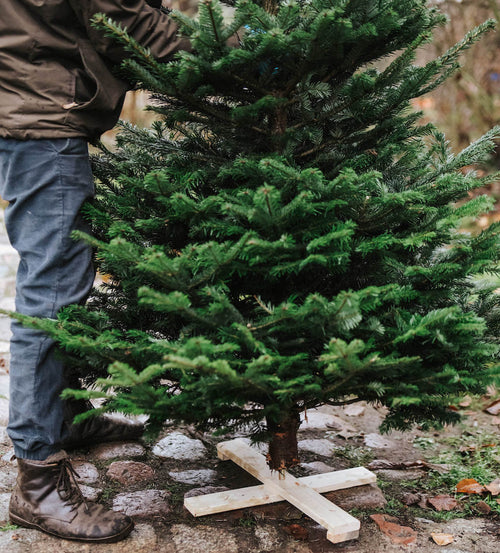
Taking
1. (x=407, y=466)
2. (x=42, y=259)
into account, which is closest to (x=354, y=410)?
(x=407, y=466)

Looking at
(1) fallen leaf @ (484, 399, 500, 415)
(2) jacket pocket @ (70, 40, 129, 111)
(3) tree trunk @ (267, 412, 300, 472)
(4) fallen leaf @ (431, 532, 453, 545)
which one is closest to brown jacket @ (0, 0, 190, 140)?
(2) jacket pocket @ (70, 40, 129, 111)

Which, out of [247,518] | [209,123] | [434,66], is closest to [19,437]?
[247,518]

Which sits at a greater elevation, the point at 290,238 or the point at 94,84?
the point at 94,84

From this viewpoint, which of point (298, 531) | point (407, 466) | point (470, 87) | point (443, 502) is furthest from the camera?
point (470, 87)

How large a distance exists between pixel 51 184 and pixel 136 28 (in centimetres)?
60

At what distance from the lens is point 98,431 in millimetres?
2828

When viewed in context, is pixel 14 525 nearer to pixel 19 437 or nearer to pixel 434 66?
pixel 19 437

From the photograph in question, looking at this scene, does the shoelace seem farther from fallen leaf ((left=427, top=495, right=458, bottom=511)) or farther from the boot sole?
fallen leaf ((left=427, top=495, right=458, bottom=511))

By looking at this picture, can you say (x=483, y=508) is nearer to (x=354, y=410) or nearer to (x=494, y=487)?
(x=494, y=487)

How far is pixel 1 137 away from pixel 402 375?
5.25 feet

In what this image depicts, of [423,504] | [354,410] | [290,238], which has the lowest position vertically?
[354,410]

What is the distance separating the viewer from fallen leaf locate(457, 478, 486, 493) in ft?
8.21

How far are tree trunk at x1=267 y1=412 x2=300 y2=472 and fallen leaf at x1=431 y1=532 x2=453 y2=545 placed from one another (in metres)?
0.57

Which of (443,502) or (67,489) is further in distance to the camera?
(443,502)
